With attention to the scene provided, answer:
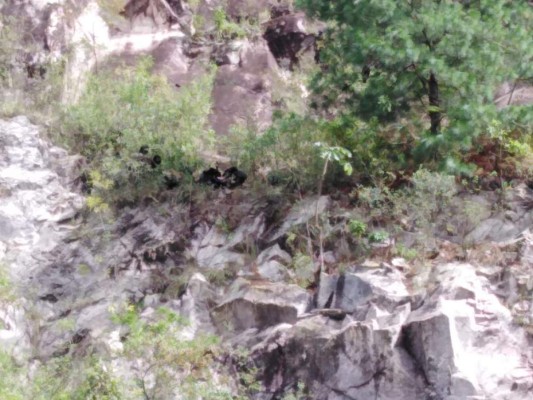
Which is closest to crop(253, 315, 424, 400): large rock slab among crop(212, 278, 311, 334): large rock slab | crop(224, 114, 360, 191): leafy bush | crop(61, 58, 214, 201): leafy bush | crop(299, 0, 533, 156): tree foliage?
crop(212, 278, 311, 334): large rock slab

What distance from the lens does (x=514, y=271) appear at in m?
7.99

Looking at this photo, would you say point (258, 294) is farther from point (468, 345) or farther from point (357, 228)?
point (468, 345)

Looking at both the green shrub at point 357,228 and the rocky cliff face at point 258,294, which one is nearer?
the rocky cliff face at point 258,294

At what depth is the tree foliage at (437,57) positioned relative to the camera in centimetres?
907

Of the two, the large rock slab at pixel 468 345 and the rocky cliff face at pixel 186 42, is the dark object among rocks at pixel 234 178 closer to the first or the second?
the rocky cliff face at pixel 186 42

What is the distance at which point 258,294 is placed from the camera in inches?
344

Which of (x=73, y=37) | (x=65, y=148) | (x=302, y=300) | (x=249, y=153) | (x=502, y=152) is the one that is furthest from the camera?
(x=73, y=37)

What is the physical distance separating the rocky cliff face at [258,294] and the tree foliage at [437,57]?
1586 mm

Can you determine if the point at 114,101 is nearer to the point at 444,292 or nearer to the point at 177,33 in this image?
the point at 177,33

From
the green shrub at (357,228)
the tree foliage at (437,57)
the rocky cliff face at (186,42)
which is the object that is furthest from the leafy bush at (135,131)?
the green shrub at (357,228)

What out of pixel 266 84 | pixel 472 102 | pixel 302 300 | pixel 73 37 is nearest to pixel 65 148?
pixel 73 37

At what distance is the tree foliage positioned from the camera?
9.07m

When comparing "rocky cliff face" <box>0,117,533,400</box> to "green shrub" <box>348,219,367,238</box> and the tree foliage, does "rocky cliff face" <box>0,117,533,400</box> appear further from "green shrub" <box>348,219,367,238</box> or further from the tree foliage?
the tree foliage

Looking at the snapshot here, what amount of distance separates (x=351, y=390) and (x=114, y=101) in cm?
710
